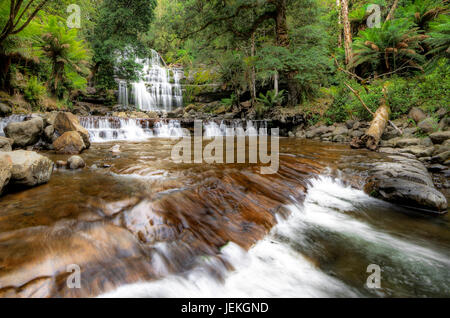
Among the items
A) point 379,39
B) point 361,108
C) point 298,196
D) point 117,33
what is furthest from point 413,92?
point 117,33

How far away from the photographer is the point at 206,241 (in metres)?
1.93

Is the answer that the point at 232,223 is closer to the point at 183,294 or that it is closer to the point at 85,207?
the point at 183,294

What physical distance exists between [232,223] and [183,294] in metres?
0.89

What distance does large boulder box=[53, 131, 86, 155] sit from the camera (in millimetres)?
4762

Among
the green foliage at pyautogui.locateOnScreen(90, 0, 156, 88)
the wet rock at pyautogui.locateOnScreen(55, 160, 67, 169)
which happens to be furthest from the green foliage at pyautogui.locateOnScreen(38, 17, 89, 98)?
the wet rock at pyautogui.locateOnScreen(55, 160, 67, 169)

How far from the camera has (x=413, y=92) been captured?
7.31 m

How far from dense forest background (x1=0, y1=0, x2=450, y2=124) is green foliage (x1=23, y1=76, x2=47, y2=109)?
41 millimetres

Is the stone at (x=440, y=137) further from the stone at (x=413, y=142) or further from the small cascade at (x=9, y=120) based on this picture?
the small cascade at (x=9, y=120)

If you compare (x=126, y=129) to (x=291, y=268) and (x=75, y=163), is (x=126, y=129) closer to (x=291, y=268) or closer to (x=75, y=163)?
(x=75, y=163)

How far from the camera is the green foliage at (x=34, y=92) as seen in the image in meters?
8.46

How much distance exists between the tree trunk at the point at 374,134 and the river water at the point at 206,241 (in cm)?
363

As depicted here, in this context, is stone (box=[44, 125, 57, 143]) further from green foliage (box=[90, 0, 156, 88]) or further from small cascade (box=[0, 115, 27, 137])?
green foliage (box=[90, 0, 156, 88])

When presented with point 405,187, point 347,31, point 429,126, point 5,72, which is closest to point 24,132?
point 5,72

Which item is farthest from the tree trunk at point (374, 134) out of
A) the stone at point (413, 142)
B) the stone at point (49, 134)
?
the stone at point (49, 134)
